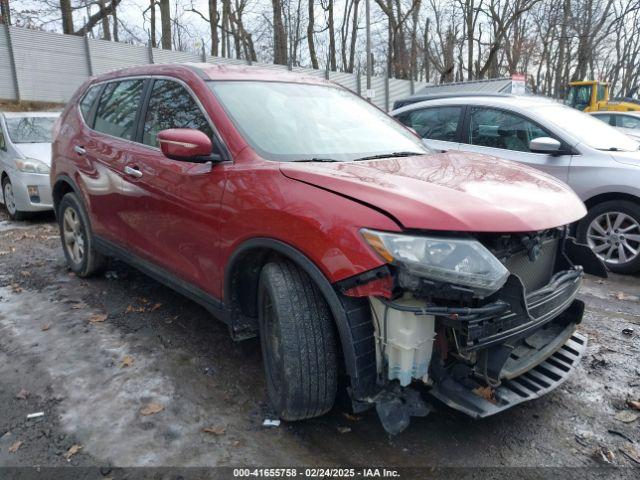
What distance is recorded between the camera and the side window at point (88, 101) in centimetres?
437

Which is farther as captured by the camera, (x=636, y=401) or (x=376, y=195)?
(x=636, y=401)

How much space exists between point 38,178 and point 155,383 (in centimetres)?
518

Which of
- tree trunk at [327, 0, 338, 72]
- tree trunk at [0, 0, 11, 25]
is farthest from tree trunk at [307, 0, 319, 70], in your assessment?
tree trunk at [0, 0, 11, 25]

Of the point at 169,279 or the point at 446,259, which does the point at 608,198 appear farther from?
the point at 169,279

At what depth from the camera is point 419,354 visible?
2.08m

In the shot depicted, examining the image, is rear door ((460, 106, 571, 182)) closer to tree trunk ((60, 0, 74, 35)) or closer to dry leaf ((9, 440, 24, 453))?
dry leaf ((9, 440, 24, 453))

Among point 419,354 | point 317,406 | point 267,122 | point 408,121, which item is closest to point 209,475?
point 317,406

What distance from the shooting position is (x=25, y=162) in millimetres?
6922

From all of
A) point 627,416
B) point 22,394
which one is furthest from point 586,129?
point 22,394

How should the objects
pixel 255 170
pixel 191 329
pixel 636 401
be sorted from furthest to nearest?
pixel 191 329 → pixel 636 401 → pixel 255 170

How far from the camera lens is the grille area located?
89.8 inches

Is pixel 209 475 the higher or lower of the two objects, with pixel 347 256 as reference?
lower

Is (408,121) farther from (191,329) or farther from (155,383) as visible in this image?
(155,383)

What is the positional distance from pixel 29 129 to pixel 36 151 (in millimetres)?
808
